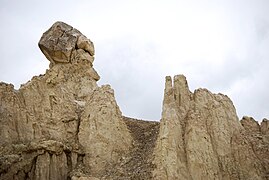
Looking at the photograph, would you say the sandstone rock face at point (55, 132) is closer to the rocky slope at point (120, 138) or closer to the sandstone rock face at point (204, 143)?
the rocky slope at point (120, 138)

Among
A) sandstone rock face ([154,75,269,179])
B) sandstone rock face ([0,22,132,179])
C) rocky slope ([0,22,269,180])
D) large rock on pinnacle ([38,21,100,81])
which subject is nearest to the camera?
sandstone rock face ([154,75,269,179])

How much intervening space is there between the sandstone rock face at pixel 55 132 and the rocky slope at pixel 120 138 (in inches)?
2.2

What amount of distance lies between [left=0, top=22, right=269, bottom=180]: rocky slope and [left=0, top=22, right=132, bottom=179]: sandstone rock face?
0.06m

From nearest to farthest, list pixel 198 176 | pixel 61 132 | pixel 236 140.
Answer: pixel 198 176, pixel 236 140, pixel 61 132

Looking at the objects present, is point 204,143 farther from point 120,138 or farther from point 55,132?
point 55,132

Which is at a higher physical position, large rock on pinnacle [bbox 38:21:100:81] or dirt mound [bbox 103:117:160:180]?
large rock on pinnacle [bbox 38:21:100:81]

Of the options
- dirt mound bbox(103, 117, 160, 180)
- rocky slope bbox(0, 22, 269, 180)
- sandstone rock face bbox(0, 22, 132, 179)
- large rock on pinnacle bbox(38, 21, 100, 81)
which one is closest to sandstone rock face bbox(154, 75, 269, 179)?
rocky slope bbox(0, 22, 269, 180)

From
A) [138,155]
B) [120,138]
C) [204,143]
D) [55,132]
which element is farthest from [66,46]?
[204,143]

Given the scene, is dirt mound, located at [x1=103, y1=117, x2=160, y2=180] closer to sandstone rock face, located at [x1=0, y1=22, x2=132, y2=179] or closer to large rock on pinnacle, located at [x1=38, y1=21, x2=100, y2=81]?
sandstone rock face, located at [x1=0, y1=22, x2=132, y2=179]

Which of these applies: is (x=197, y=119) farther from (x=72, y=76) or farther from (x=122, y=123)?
(x=72, y=76)

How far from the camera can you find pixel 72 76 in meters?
34.5

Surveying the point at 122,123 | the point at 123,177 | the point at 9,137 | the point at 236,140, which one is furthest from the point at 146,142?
the point at 9,137

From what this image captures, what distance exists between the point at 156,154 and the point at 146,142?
3364mm

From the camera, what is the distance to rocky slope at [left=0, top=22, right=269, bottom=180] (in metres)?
23.8
